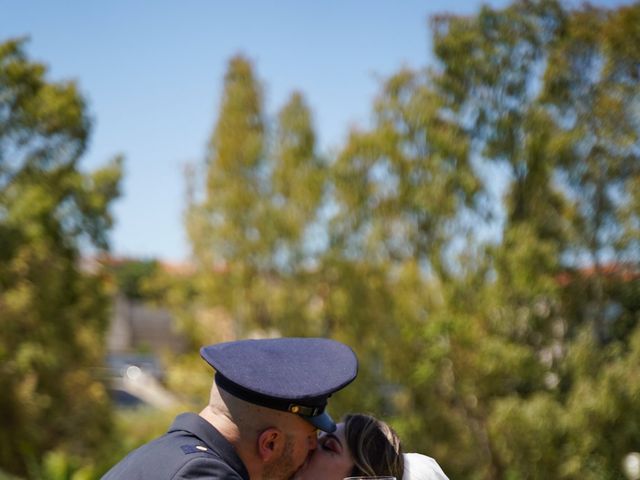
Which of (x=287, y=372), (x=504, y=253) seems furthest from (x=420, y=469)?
(x=504, y=253)

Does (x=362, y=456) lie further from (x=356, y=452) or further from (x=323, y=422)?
(x=323, y=422)

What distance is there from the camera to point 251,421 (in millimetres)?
3191

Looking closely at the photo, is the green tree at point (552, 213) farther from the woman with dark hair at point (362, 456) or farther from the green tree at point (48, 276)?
the woman with dark hair at point (362, 456)

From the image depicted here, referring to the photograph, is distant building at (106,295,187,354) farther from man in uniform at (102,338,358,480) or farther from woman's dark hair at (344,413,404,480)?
man in uniform at (102,338,358,480)

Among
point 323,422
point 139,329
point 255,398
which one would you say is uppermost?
point 255,398

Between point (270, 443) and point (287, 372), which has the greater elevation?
point (287, 372)

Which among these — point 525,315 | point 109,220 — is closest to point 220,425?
point 525,315

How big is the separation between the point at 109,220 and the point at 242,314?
17.1 ft

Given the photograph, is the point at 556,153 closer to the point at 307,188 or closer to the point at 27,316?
the point at 307,188

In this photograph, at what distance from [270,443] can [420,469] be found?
23.2 inches

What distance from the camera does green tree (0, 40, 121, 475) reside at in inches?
864

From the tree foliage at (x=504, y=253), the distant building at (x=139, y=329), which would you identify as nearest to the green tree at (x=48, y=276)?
the tree foliage at (x=504, y=253)

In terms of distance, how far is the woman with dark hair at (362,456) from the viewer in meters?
3.36

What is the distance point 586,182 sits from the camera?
2098cm
